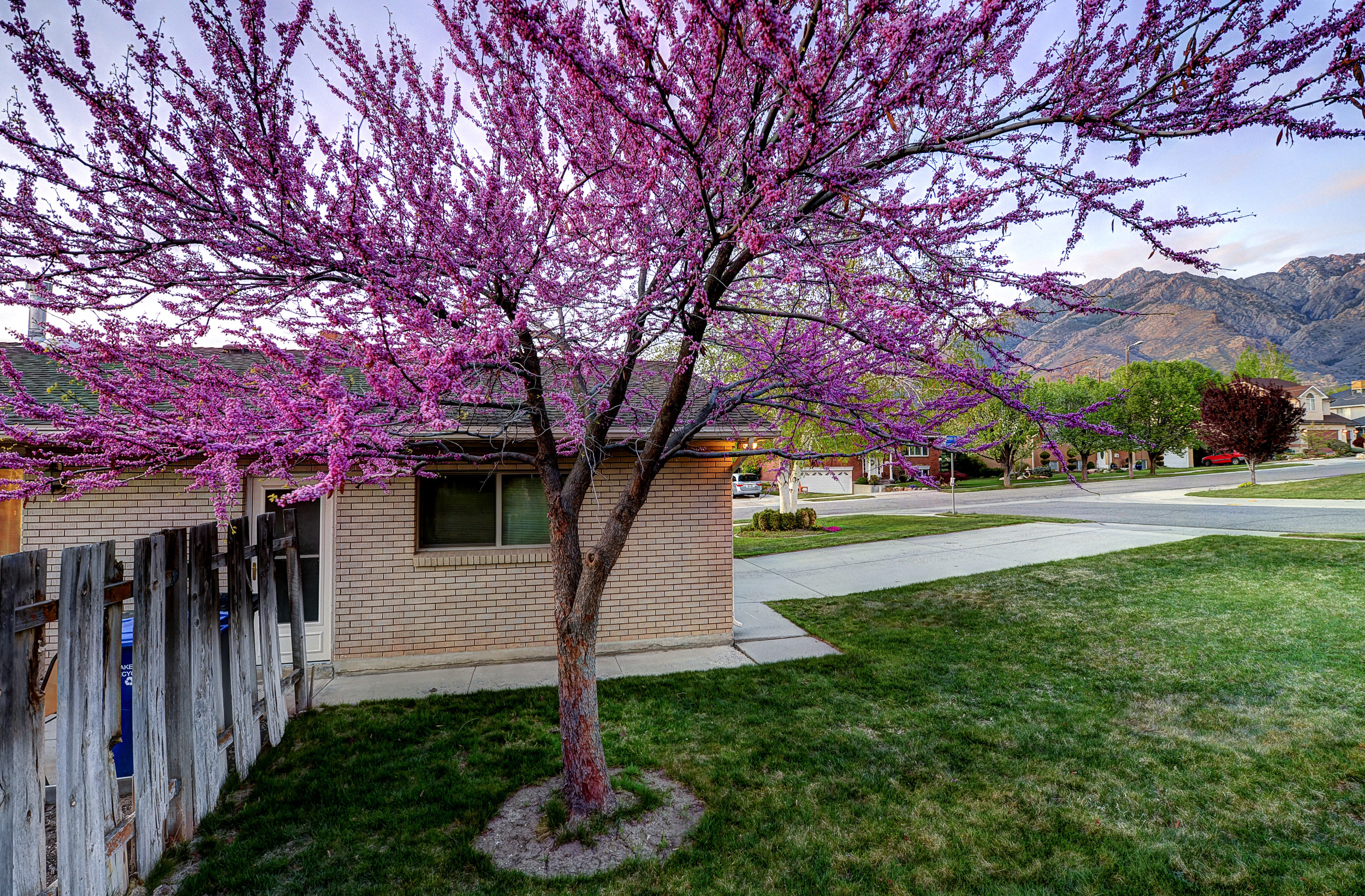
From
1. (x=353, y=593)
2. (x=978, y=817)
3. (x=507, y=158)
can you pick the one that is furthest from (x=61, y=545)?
(x=978, y=817)

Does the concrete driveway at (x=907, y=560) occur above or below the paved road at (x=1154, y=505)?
below

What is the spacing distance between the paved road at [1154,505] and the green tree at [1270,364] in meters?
16.9

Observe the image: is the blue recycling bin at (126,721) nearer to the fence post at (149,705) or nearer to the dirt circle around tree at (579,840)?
the fence post at (149,705)

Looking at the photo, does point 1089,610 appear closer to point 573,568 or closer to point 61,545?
point 573,568

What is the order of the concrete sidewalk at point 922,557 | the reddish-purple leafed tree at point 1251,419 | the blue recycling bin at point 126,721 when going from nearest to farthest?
the blue recycling bin at point 126,721 < the concrete sidewalk at point 922,557 < the reddish-purple leafed tree at point 1251,419

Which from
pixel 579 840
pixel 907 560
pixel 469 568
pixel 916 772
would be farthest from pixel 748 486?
pixel 579 840

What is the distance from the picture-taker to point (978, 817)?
12.0ft

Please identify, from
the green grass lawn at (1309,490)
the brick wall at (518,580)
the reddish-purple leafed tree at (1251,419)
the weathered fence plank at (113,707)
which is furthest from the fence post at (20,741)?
the reddish-purple leafed tree at (1251,419)

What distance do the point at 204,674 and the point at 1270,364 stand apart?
77.7m

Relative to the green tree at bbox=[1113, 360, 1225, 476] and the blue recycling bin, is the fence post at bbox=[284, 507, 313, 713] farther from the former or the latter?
the green tree at bbox=[1113, 360, 1225, 476]

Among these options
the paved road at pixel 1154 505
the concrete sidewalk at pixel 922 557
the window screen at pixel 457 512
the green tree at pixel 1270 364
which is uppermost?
the green tree at pixel 1270 364

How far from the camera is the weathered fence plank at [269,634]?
15.5ft

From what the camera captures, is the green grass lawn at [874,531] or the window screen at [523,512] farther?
the green grass lawn at [874,531]

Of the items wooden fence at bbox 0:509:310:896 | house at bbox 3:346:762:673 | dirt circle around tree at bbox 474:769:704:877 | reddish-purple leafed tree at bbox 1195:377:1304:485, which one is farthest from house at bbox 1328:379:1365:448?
wooden fence at bbox 0:509:310:896
